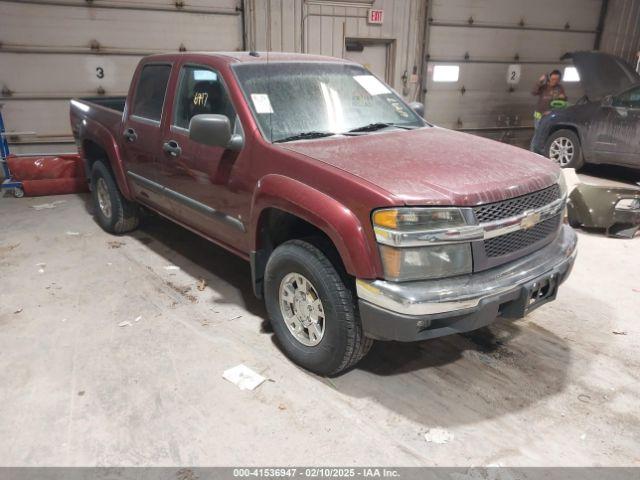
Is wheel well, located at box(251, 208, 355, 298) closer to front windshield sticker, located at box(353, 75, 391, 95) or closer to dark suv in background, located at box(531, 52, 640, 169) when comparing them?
front windshield sticker, located at box(353, 75, 391, 95)

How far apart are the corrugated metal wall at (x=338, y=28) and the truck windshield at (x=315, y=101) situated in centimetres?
502

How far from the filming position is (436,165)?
2.54 metres

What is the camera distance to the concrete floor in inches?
90.6

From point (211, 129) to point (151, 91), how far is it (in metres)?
Result: 1.61

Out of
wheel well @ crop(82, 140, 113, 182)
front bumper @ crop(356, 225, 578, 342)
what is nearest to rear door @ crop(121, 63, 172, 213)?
wheel well @ crop(82, 140, 113, 182)

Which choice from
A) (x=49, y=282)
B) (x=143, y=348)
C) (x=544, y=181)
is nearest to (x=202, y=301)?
(x=143, y=348)

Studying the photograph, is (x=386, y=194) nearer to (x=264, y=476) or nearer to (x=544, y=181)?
(x=544, y=181)

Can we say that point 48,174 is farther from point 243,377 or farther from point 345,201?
point 345,201

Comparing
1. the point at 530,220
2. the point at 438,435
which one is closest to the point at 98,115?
the point at 530,220

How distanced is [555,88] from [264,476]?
962cm

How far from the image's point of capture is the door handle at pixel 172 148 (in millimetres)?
3602

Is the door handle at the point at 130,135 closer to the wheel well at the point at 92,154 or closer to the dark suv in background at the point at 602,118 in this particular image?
the wheel well at the point at 92,154

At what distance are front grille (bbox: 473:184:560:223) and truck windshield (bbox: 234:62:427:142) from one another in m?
1.15

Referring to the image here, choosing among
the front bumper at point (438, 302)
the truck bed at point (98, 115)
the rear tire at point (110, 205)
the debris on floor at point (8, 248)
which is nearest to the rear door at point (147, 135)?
the truck bed at point (98, 115)
